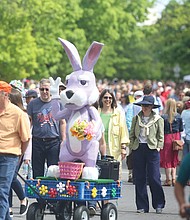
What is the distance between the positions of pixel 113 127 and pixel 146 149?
1.94 feet

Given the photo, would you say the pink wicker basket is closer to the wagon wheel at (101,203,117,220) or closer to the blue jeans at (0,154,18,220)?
the wagon wheel at (101,203,117,220)

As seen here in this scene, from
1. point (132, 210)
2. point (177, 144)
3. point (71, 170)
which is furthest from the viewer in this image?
point (177, 144)


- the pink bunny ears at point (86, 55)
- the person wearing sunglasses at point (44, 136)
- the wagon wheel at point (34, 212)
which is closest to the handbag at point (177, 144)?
the person wearing sunglasses at point (44, 136)

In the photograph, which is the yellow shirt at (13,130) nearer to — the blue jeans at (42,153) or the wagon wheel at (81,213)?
the wagon wheel at (81,213)

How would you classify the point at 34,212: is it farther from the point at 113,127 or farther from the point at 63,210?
the point at 113,127

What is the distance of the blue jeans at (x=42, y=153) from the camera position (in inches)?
537

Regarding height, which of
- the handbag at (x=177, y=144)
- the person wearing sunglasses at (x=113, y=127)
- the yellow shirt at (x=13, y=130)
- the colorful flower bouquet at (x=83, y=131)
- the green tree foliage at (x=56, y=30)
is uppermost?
the green tree foliage at (x=56, y=30)

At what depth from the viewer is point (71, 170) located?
1184 centimetres

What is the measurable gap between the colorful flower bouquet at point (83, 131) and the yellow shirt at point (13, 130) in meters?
1.22

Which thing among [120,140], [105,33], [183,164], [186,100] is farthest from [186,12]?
[183,164]

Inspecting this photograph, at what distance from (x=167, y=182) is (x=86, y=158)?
647cm

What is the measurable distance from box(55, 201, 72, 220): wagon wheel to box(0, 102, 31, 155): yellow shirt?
1309mm

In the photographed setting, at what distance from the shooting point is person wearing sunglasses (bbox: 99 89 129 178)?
1417 centimetres

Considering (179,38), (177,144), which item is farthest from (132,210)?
(179,38)
